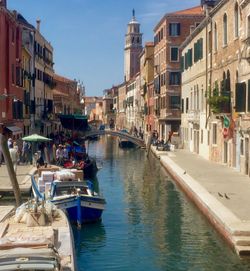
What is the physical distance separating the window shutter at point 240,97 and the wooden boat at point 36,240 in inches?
520

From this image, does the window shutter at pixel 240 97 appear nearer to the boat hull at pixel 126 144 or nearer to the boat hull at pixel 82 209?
the boat hull at pixel 82 209

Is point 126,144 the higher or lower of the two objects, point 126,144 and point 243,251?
the higher

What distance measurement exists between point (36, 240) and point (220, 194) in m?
11.3

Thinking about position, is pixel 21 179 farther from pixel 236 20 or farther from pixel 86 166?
pixel 236 20

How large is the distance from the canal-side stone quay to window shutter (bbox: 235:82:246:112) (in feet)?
10.1

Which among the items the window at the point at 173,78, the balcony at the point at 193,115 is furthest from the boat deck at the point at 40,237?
the window at the point at 173,78

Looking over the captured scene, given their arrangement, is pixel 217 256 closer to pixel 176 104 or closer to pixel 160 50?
pixel 176 104

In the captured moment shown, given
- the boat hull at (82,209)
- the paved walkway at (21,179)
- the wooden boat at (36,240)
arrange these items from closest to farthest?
the wooden boat at (36,240)
the boat hull at (82,209)
the paved walkway at (21,179)

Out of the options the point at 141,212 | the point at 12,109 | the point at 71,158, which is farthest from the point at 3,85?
the point at 141,212

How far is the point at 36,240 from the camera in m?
10.4

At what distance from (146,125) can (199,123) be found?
37.6 m

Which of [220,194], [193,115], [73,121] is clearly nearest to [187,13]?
[73,121]

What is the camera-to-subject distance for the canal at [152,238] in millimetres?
14312

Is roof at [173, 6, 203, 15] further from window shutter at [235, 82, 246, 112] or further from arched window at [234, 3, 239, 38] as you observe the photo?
window shutter at [235, 82, 246, 112]
